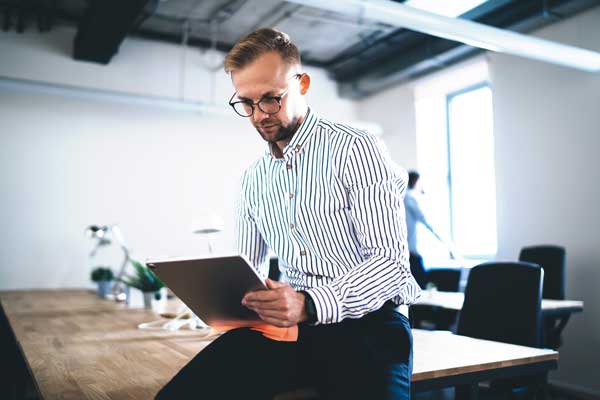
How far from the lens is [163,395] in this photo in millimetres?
1192

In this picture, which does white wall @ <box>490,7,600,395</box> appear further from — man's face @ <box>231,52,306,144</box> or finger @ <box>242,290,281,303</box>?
finger @ <box>242,290,281,303</box>

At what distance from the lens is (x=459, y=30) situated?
3783 mm

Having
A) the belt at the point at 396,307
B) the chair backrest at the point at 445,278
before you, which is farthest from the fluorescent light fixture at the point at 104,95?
the belt at the point at 396,307

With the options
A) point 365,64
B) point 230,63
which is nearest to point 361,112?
point 365,64

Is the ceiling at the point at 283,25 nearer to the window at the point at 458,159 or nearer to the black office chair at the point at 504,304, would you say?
the window at the point at 458,159

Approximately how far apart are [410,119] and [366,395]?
5.89 meters

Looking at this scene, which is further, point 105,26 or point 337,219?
point 105,26

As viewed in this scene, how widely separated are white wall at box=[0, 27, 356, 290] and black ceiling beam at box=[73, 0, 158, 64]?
331 millimetres

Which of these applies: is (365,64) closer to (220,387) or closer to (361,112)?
(361,112)

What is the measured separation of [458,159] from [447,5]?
7.18ft

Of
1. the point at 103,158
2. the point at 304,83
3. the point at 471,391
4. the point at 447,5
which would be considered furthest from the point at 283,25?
the point at 471,391

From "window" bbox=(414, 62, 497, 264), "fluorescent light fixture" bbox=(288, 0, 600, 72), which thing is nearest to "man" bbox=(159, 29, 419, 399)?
"fluorescent light fixture" bbox=(288, 0, 600, 72)

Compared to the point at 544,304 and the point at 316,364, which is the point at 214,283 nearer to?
the point at 316,364

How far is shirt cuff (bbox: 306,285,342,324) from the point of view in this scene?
1.18 m
